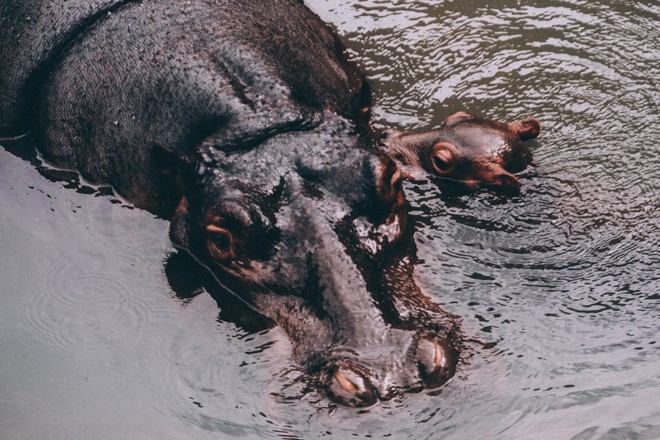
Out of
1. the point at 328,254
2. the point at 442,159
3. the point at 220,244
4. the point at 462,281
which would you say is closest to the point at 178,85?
the point at 220,244

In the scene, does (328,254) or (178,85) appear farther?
(178,85)

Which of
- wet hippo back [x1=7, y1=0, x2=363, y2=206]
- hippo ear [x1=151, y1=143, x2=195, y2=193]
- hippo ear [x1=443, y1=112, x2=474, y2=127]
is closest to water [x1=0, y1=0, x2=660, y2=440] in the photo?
hippo ear [x1=443, y1=112, x2=474, y2=127]

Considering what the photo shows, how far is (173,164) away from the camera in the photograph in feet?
16.9

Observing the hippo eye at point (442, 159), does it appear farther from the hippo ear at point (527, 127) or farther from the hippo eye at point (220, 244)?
the hippo eye at point (220, 244)

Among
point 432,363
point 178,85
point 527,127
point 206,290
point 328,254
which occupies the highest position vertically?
point 178,85

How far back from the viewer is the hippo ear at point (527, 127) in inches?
241

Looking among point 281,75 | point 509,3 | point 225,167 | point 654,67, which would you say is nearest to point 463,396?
point 225,167

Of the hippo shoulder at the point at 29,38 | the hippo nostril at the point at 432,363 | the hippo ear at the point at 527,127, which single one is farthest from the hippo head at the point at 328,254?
the hippo shoulder at the point at 29,38

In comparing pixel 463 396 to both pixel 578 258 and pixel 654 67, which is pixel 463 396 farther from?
pixel 654 67

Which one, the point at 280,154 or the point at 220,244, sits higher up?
the point at 280,154

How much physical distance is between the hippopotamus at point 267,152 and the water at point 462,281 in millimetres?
208

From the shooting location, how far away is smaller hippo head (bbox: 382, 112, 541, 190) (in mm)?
5941

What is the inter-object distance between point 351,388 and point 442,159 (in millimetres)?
2312

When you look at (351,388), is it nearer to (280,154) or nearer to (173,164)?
(280,154)
